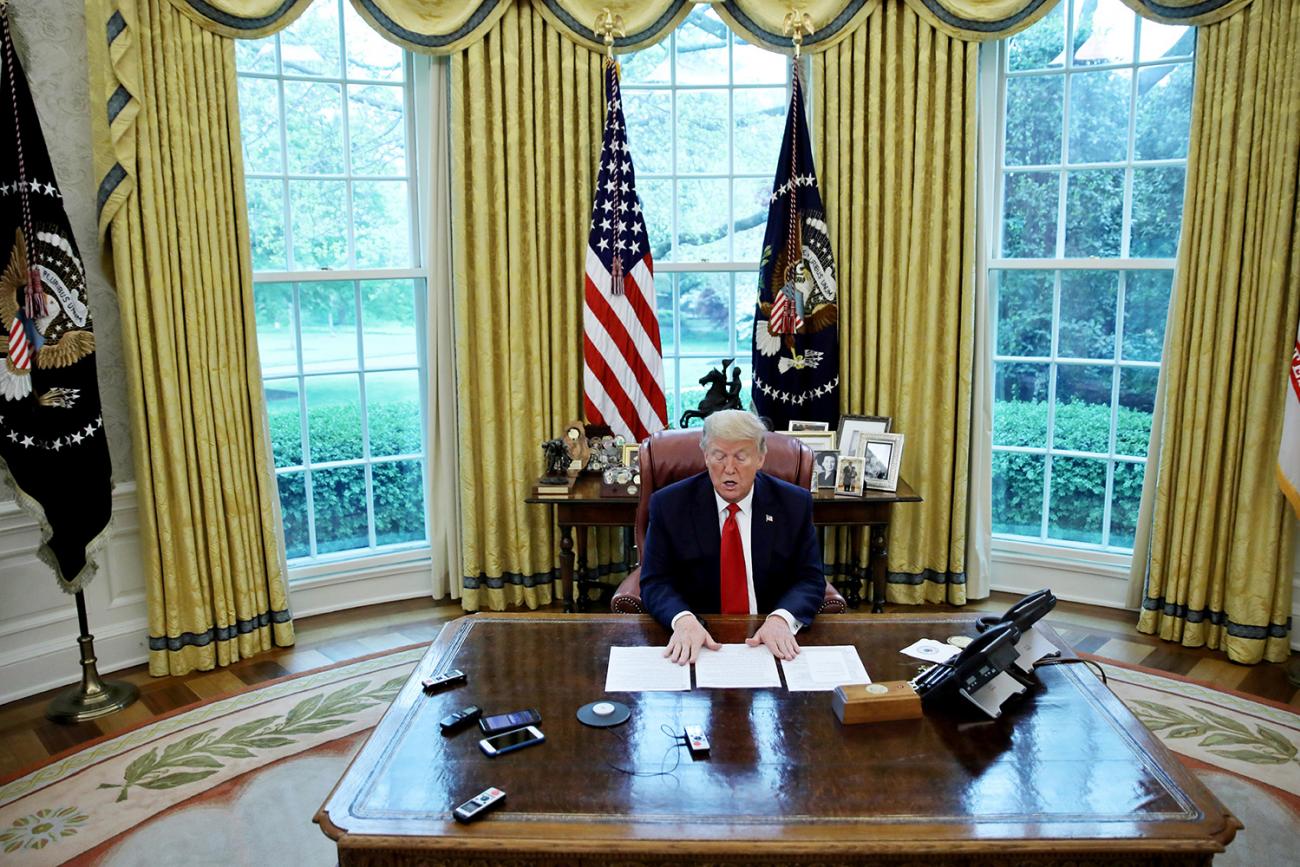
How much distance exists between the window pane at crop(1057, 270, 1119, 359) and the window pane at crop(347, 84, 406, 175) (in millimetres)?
3045

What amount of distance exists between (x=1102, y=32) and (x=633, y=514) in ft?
9.47

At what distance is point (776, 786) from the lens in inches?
73.0

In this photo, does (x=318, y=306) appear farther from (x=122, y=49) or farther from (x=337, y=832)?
(x=337, y=832)

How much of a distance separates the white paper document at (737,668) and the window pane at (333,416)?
8.84ft

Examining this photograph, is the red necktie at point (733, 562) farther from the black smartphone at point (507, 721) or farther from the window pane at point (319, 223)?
the window pane at point (319, 223)

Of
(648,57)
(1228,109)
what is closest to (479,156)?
(648,57)

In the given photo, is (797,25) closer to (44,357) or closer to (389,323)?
(389,323)

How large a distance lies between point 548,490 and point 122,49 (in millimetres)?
2241

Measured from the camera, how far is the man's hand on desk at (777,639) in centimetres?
Answer: 240

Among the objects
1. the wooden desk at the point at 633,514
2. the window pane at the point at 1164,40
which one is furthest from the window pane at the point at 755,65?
the wooden desk at the point at 633,514

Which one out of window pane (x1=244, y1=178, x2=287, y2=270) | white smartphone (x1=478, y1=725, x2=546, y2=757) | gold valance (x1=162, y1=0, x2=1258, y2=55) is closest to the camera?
white smartphone (x1=478, y1=725, x2=546, y2=757)

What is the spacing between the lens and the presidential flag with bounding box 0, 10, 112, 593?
11.0 ft

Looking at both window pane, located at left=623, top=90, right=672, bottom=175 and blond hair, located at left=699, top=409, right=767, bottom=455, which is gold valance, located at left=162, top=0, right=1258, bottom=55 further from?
blond hair, located at left=699, top=409, right=767, bottom=455

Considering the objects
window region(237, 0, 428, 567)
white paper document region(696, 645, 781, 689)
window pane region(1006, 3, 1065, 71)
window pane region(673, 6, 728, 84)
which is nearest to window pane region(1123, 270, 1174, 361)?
window pane region(1006, 3, 1065, 71)
